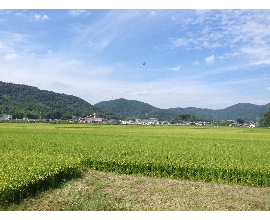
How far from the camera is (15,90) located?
186625mm

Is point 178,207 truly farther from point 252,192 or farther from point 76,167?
point 76,167

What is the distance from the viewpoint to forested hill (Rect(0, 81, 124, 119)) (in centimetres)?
13025

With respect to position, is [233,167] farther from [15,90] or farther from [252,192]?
[15,90]

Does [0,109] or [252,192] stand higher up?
[0,109]

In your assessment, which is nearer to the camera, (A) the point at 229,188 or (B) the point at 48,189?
(B) the point at 48,189

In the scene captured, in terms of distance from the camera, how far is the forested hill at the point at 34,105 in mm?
130250

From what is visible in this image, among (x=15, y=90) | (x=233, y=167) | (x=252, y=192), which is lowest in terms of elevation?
(x=252, y=192)

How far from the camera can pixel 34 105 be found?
483ft

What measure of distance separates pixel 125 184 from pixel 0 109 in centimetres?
13661

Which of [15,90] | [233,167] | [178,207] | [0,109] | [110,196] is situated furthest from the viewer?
[15,90]

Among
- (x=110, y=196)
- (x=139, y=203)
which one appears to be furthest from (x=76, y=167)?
(x=139, y=203)

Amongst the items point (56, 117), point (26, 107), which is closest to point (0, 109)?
point (26, 107)

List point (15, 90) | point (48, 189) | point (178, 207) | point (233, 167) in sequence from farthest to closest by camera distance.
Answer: point (15, 90), point (233, 167), point (48, 189), point (178, 207)

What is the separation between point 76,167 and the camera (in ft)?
40.8
